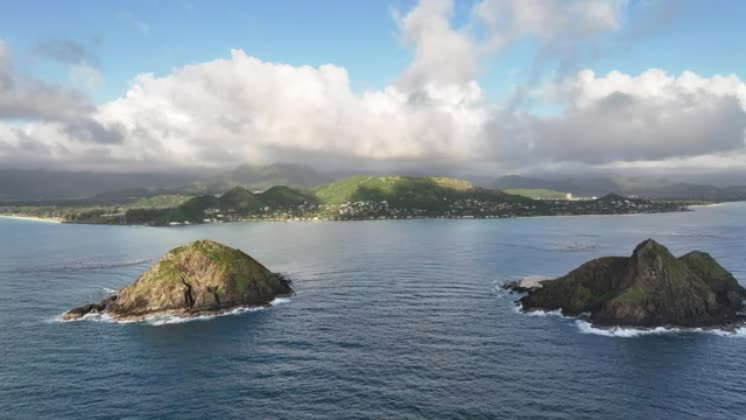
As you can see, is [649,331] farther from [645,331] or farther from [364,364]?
[364,364]

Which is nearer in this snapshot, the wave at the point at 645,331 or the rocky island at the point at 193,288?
the wave at the point at 645,331

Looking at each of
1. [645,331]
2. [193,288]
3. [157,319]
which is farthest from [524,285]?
[157,319]

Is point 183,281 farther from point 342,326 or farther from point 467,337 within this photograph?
point 467,337

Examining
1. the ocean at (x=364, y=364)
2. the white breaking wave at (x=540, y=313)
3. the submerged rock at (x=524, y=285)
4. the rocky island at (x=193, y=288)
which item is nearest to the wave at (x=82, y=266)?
the ocean at (x=364, y=364)

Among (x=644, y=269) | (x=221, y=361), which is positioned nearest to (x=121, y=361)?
(x=221, y=361)

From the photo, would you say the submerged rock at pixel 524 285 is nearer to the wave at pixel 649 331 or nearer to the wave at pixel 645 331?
the wave at pixel 645 331

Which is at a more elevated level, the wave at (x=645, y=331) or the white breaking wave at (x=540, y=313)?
the white breaking wave at (x=540, y=313)
